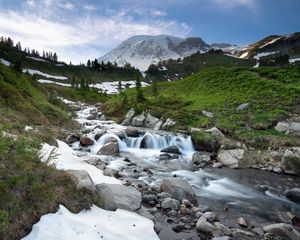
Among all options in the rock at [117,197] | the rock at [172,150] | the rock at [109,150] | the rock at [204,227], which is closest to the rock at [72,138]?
the rock at [109,150]

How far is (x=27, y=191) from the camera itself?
22.9ft

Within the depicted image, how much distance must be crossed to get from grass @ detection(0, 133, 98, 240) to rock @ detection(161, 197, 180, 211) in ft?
11.4

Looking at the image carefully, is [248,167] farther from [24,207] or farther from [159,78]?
[159,78]

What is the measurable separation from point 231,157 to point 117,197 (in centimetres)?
1411

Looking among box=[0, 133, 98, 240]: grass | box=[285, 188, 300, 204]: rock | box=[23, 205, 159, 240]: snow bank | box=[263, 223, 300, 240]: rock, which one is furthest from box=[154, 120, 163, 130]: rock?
box=[0, 133, 98, 240]: grass

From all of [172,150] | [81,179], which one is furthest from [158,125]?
[81,179]

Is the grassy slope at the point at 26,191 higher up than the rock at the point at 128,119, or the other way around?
the grassy slope at the point at 26,191

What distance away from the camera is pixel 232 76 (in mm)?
48719

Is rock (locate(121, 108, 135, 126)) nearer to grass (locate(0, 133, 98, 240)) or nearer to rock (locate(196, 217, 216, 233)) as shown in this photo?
rock (locate(196, 217, 216, 233))

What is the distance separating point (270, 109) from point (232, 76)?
19.9 metres

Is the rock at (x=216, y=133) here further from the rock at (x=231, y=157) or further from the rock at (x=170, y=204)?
the rock at (x=170, y=204)

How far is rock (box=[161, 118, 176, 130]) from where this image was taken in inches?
1261

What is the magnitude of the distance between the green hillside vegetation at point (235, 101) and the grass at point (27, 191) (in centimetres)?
1983

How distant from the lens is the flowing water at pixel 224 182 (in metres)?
12.6
